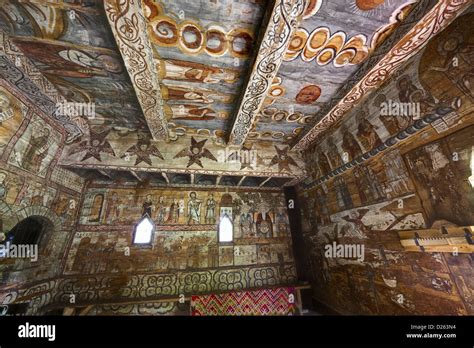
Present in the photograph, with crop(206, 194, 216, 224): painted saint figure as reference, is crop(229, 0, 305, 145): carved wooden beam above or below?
above

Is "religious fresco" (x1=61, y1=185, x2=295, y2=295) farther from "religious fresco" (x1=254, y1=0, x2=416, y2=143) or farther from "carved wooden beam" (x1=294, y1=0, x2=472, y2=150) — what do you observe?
"carved wooden beam" (x1=294, y1=0, x2=472, y2=150)

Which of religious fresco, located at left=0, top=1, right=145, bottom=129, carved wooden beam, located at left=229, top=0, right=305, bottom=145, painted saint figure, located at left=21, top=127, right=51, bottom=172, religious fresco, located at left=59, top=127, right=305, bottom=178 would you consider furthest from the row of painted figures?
carved wooden beam, located at left=229, top=0, right=305, bottom=145

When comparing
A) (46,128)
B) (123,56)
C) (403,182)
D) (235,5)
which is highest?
(235,5)

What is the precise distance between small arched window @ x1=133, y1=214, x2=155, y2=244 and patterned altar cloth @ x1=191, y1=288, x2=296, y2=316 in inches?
93.9

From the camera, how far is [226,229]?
6184 mm

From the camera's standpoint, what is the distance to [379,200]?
3.60m

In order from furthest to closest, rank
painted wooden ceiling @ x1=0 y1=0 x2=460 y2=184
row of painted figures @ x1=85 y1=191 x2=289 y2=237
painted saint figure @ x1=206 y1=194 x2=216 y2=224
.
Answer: painted saint figure @ x1=206 y1=194 x2=216 y2=224, row of painted figures @ x1=85 y1=191 x2=289 y2=237, painted wooden ceiling @ x1=0 y1=0 x2=460 y2=184

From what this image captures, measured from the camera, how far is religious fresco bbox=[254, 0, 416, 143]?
239 centimetres

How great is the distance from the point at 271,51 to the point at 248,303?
6.66m

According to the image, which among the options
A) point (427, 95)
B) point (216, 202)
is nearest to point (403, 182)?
point (427, 95)
